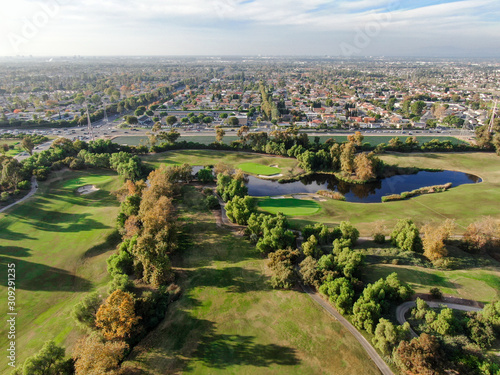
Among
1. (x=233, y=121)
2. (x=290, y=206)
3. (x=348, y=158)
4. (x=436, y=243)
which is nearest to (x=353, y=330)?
(x=436, y=243)

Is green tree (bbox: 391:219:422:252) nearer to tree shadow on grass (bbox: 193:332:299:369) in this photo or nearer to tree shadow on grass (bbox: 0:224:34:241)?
tree shadow on grass (bbox: 193:332:299:369)

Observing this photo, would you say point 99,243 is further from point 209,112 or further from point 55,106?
point 55,106

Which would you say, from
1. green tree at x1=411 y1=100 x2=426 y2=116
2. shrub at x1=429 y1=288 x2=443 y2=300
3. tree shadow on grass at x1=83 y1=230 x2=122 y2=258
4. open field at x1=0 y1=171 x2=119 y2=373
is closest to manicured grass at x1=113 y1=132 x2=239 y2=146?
open field at x1=0 y1=171 x2=119 y2=373

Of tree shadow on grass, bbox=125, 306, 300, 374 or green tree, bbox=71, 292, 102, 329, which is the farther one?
green tree, bbox=71, 292, 102, 329

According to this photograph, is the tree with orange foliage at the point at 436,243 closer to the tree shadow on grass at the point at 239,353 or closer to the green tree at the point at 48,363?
the tree shadow on grass at the point at 239,353

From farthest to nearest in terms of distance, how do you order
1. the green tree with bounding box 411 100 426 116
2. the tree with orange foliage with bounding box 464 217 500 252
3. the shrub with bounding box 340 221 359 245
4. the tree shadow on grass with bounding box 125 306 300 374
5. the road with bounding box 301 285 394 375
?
the green tree with bounding box 411 100 426 116 < the shrub with bounding box 340 221 359 245 < the tree with orange foliage with bounding box 464 217 500 252 < the tree shadow on grass with bounding box 125 306 300 374 < the road with bounding box 301 285 394 375

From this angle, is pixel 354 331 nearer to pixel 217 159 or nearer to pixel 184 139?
pixel 217 159

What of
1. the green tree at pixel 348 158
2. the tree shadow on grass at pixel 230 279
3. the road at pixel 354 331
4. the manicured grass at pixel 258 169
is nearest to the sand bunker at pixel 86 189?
the manicured grass at pixel 258 169
